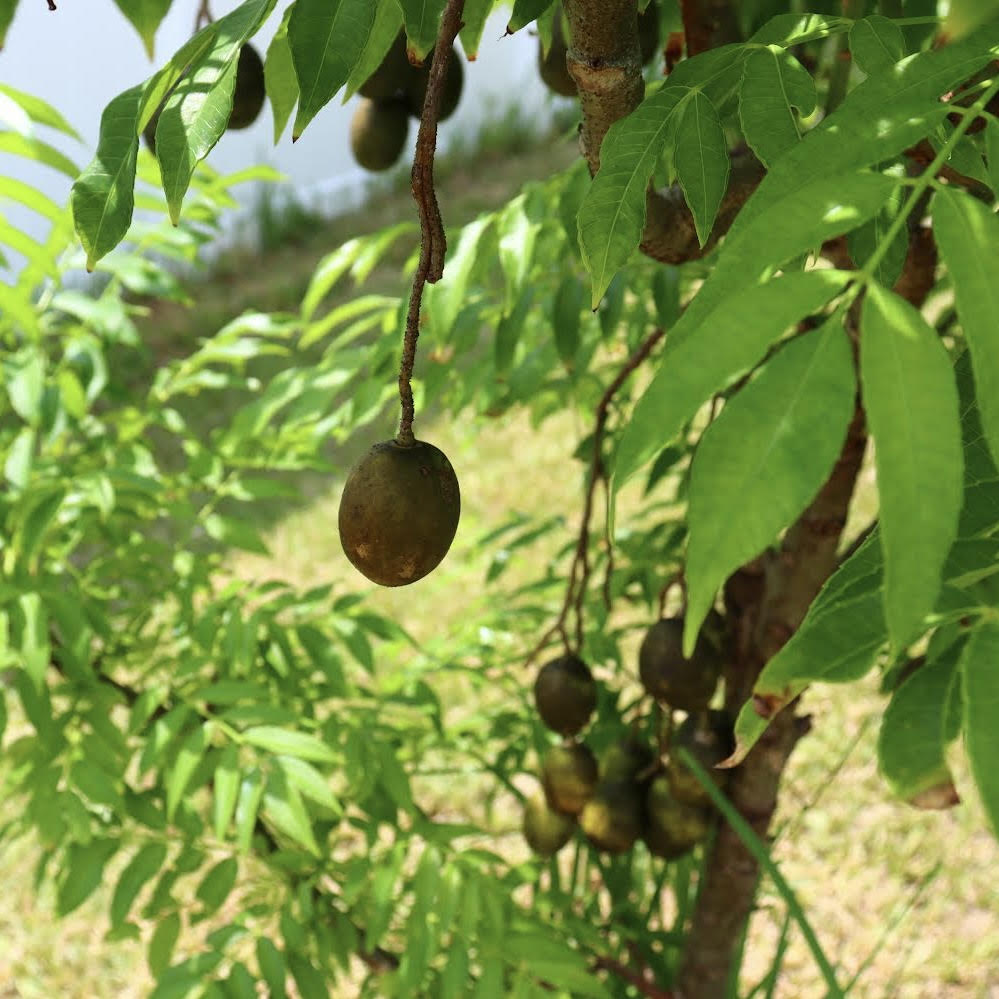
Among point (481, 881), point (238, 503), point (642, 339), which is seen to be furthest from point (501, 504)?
point (481, 881)

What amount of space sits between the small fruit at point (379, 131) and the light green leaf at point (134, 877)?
0.74 metres

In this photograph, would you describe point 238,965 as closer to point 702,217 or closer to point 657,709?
point 657,709

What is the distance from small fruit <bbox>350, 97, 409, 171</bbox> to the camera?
115cm

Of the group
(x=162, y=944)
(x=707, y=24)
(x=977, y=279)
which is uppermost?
(x=707, y=24)

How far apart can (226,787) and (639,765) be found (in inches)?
18.9

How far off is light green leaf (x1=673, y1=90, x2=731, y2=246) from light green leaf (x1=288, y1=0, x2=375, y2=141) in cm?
17

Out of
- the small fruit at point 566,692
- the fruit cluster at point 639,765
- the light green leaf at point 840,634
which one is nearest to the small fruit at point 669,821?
the fruit cluster at point 639,765

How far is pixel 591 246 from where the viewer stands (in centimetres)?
59

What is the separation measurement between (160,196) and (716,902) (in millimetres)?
1083

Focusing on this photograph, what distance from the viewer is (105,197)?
54 centimetres

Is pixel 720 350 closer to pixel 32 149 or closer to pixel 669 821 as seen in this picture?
pixel 32 149

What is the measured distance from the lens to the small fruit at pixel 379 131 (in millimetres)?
1146

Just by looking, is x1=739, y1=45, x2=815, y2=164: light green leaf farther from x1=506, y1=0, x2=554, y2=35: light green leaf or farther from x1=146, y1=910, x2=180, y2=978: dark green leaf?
x1=146, y1=910, x2=180, y2=978: dark green leaf

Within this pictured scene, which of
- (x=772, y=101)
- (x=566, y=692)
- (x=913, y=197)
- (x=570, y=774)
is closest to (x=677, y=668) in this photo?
(x=566, y=692)
